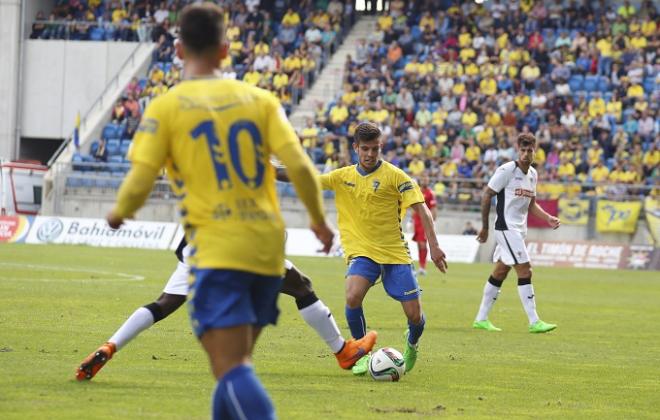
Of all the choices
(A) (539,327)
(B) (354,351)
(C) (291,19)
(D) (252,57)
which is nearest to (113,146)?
(D) (252,57)

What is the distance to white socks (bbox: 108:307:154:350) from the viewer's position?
9.95 m

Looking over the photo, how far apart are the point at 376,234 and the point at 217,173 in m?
5.72

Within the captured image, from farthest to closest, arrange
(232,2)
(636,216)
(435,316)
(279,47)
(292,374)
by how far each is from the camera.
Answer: (232,2) < (279,47) < (636,216) < (435,316) < (292,374)

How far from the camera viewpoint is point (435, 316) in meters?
18.5

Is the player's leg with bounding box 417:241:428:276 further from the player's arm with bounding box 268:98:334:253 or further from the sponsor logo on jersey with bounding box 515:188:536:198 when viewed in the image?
the player's arm with bounding box 268:98:334:253

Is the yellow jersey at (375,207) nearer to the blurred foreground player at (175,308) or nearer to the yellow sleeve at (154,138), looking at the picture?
the blurred foreground player at (175,308)

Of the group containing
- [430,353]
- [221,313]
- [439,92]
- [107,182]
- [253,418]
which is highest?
[221,313]

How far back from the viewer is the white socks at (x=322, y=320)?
10.2 m

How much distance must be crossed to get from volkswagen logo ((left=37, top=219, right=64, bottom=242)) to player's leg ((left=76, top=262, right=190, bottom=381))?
30.2 meters

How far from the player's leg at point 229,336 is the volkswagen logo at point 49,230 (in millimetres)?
34575

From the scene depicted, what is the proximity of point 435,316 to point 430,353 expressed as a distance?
17.7 feet

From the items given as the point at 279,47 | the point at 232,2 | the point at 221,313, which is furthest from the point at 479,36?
the point at 221,313

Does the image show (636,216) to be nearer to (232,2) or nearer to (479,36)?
(479,36)

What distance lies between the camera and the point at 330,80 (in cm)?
4769
